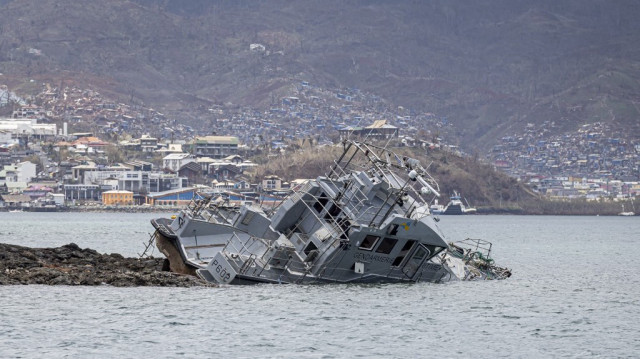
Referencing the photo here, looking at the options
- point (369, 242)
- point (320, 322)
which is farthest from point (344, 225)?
point (320, 322)

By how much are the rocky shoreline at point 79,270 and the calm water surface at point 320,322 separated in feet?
4.94

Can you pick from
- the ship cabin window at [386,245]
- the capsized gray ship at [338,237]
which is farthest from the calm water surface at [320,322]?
the ship cabin window at [386,245]

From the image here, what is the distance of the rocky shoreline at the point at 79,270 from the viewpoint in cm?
5531

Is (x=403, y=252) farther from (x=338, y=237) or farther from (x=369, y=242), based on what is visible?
(x=338, y=237)

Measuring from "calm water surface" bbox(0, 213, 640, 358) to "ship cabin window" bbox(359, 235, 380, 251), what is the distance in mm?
1720

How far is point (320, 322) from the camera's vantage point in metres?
45.9

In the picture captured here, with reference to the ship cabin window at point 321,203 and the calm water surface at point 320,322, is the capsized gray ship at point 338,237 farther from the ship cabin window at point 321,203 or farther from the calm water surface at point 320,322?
the calm water surface at point 320,322

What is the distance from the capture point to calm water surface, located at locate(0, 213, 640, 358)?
41.2 m

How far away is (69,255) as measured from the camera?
6794 centimetres

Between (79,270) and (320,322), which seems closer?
(320,322)

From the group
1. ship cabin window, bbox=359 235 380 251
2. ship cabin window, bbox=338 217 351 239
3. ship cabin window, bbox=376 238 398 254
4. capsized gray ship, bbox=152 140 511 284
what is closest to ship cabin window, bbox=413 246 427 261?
capsized gray ship, bbox=152 140 511 284

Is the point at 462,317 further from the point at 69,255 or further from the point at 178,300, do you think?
the point at 69,255

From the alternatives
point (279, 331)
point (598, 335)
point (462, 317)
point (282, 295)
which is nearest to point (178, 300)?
point (282, 295)

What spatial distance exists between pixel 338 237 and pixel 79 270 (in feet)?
45.1
